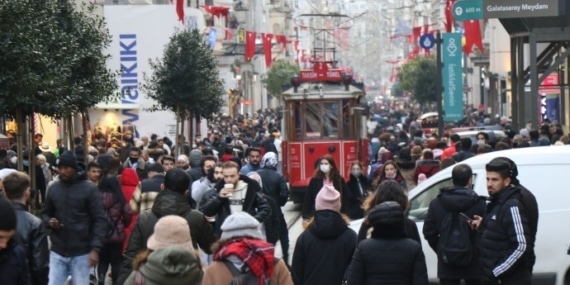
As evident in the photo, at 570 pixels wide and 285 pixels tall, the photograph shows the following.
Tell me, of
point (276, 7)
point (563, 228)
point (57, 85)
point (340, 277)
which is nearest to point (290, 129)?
point (57, 85)

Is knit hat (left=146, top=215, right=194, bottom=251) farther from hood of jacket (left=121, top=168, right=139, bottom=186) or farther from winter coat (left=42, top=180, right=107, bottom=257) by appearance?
hood of jacket (left=121, top=168, right=139, bottom=186)

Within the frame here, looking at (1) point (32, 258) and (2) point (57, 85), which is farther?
(2) point (57, 85)

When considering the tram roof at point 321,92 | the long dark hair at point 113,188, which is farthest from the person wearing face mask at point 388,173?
the tram roof at point 321,92

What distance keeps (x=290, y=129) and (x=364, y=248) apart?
1994 cm

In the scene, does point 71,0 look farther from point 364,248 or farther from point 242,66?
point 242,66

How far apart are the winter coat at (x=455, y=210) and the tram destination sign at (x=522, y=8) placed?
15.5 meters

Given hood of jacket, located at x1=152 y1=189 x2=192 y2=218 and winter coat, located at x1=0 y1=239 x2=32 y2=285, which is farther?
hood of jacket, located at x1=152 y1=189 x2=192 y2=218

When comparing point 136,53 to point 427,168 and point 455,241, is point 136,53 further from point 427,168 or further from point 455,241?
point 455,241

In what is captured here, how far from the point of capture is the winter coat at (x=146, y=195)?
13.2 m

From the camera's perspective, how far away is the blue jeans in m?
12.2

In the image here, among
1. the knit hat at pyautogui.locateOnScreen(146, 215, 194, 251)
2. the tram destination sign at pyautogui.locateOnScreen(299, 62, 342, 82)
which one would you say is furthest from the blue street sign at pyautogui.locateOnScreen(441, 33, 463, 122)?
the knit hat at pyautogui.locateOnScreen(146, 215, 194, 251)

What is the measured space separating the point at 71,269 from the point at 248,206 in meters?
1.74

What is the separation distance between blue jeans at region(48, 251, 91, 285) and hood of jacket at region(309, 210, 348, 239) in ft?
9.31

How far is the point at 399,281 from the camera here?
28.9ft
